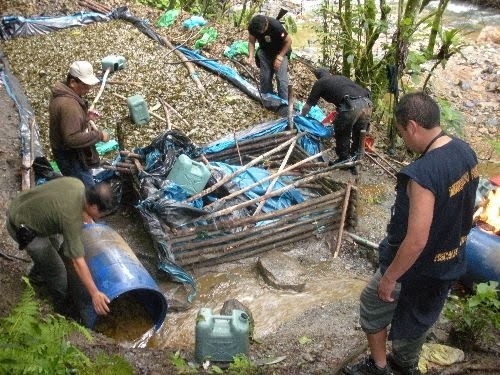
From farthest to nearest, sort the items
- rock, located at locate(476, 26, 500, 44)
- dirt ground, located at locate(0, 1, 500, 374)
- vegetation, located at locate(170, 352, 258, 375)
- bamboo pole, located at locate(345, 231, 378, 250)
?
rock, located at locate(476, 26, 500, 44) → bamboo pole, located at locate(345, 231, 378, 250) → dirt ground, located at locate(0, 1, 500, 374) → vegetation, located at locate(170, 352, 258, 375)

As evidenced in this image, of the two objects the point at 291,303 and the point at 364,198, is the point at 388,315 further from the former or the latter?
the point at 364,198

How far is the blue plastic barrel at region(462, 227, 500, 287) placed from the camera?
16.7ft

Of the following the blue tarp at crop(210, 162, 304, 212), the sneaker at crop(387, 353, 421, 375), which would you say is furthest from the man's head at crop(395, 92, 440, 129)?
the blue tarp at crop(210, 162, 304, 212)

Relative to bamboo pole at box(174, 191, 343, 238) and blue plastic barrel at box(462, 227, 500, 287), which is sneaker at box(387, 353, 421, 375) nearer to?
blue plastic barrel at box(462, 227, 500, 287)

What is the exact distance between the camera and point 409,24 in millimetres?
7746

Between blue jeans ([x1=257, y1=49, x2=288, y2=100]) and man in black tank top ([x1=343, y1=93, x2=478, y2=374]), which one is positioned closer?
man in black tank top ([x1=343, y1=93, x2=478, y2=374])

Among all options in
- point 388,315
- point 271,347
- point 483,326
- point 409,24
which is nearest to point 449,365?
point 483,326

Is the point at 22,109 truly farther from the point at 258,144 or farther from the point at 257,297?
the point at 257,297

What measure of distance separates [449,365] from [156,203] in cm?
315

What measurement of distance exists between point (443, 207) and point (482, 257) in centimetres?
266

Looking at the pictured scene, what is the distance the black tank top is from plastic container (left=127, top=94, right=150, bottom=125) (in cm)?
502

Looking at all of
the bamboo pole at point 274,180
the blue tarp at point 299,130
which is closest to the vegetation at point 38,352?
the bamboo pole at point 274,180

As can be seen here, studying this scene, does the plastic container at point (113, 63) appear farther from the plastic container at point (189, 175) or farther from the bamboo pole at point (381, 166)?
the bamboo pole at point (381, 166)

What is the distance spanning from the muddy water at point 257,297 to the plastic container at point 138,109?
290 centimetres
